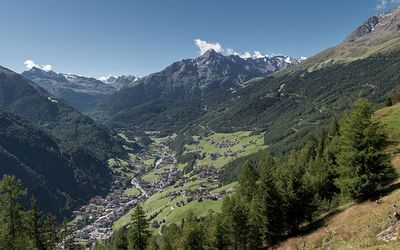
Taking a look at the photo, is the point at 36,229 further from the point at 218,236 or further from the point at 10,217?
the point at 218,236

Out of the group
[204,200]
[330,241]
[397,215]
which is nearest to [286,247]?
[330,241]

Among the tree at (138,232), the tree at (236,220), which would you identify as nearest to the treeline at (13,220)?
the tree at (138,232)

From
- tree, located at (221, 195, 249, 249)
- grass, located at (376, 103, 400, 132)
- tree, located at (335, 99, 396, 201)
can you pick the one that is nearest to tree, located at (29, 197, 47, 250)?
tree, located at (221, 195, 249, 249)

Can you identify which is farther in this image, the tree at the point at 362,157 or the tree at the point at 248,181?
the tree at the point at 248,181

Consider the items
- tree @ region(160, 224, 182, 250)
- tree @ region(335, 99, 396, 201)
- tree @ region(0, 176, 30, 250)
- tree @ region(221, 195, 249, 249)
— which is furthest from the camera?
tree @ region(160, 224, 182, 250)

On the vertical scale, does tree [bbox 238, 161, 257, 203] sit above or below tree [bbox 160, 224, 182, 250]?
above

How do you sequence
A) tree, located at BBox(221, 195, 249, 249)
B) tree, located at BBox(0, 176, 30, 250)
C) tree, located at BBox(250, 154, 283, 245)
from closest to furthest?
tree, located at BBox(0, 176, 30, 250) → tree, located at BBox(250, 154, 283, 245) → tree, located at BBox(221, 195, 249, 249)

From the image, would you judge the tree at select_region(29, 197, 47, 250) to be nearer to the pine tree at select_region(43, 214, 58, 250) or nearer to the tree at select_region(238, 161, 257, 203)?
the pine tree at select_region(43, 214, 58, 250)

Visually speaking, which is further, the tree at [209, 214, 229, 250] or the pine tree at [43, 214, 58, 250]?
the tree at [209, 214, 229, 250]

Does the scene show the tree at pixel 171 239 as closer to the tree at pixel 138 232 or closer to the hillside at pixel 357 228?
the tree at pixel 138 232
